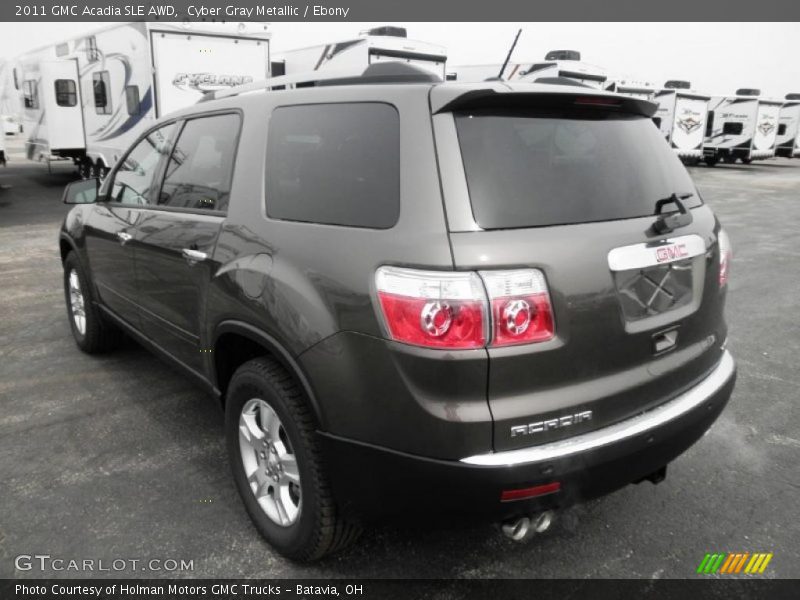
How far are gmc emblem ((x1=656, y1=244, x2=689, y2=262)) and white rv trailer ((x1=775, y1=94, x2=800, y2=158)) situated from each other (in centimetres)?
3385

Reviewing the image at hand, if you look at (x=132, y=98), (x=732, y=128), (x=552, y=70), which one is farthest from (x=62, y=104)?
(x=732, y=128)

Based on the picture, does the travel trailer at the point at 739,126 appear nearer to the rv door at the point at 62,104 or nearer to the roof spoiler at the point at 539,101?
the rv door at the point at 62,104

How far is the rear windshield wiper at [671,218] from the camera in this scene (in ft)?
7.27

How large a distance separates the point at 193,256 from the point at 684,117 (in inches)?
1049

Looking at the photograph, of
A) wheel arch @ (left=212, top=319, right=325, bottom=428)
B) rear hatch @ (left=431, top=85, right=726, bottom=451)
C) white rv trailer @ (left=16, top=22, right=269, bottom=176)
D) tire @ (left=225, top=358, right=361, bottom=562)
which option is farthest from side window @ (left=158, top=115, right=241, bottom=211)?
white rv trailer @ (left=16, top=22, right=269, bottom=176)

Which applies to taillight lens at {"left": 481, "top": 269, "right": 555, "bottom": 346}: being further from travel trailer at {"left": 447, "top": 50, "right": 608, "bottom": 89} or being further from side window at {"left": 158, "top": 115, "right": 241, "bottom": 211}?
travel trailer at {"left": 447, "top": 50, "right": 608, "bottom": 89}

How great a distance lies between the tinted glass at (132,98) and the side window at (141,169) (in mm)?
8972

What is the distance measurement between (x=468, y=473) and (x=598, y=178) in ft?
3.76

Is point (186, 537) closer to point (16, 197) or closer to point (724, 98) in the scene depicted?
point (16, 197)

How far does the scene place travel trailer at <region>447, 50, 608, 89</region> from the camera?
61.8 ft

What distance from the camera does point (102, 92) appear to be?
1290 centimetres

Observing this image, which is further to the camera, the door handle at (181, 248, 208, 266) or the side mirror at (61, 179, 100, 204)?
the side mirror at (61, 179, 100, 204)

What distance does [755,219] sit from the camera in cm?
1265

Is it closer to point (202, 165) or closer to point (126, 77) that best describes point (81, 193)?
point (202, 165)
